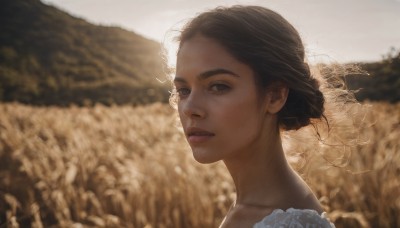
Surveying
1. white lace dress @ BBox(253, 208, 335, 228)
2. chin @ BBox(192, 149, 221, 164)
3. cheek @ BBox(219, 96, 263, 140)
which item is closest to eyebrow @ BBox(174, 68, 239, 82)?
cheek @ BBox(219, 96, 263, 140)

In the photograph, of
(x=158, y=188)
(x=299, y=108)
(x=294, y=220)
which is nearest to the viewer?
(x=294, y=220)

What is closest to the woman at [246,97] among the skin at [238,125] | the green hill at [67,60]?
the skin at [238,125]

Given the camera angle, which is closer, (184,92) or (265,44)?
(265,44)

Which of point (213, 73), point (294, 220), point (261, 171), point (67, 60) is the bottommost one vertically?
point (294, 220)

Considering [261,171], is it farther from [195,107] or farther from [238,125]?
[195,107]

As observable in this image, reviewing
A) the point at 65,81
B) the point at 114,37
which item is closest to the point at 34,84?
the point at 65,81

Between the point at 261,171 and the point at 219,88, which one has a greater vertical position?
the point at 219,88

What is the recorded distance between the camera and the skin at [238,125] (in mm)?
1664

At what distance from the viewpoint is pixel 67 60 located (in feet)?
140

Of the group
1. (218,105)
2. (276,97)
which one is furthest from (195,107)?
(276,97)

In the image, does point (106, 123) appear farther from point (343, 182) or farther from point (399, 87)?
point (399, 87)

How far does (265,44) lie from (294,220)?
2.28 ft

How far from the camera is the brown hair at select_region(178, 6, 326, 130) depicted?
1.73 metres

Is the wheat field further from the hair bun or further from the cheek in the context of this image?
the cheek
